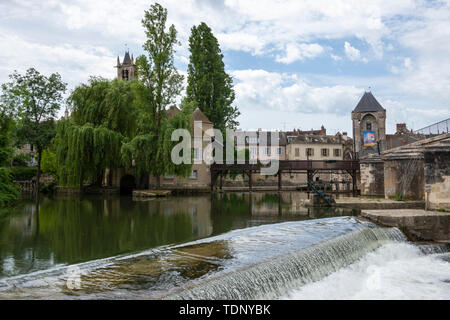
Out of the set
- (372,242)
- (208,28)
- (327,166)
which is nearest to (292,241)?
(372,242)

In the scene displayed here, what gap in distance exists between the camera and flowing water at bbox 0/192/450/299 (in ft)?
18.5

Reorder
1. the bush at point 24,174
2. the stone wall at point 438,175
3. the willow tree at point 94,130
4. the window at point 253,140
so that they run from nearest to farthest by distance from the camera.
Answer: the stone wall at point 438,175 < the willow tree at point 94,130 < the bush at point 24,174 < the window at point 253,140

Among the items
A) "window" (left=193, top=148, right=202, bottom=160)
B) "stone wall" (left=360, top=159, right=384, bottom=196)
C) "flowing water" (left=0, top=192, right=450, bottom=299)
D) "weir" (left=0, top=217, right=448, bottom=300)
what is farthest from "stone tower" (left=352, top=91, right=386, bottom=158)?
"weir" (left=0, top=217, right=448, bottom=300)

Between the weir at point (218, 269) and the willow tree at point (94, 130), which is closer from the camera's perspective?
the weir at point (218, 269)

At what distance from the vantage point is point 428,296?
700 cm

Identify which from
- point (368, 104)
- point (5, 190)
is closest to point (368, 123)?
point (368, 104)

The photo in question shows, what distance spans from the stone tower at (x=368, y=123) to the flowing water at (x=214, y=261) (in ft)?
115

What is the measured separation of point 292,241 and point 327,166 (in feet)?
81.8

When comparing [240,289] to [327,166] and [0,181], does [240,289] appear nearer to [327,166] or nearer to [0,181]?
[0,181]

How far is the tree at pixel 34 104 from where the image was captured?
105 feet

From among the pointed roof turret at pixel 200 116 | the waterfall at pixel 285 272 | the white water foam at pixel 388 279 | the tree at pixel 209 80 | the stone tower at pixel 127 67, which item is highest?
the stone tower at pixel 127 67

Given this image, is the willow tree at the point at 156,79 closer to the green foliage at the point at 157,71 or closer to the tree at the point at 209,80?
the green foliage at the point at 157,71

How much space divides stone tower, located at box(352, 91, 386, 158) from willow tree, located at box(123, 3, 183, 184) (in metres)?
27.2

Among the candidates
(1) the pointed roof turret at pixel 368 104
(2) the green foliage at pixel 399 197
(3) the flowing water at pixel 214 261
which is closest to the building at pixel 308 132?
(1) the pointed roof turret at pixel 368 104
